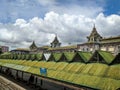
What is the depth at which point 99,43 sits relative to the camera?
70.6 metres

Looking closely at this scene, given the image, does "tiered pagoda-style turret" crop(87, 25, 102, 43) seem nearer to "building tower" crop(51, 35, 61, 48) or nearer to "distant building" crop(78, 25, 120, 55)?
"distant building" crop(78, 25, 120, 55)

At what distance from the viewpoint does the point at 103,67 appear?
19359 mm

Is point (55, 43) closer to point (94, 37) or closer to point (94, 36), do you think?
point (94, 36)

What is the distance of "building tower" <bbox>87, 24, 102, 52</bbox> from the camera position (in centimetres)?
7125

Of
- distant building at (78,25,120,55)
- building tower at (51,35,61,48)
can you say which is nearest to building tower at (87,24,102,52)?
distant building at (78,25,120,55)

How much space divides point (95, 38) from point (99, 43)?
4.85 meters

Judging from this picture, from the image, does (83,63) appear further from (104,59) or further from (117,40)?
(117,40)

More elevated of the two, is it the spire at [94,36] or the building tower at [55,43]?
the spire at [94,36]

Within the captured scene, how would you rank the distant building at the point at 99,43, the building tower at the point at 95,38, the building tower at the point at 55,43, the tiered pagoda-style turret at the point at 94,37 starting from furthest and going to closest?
the building tower at the point at 55,43
the tiered pagoda-style turret at the point at 94,37
the building tower at the point at 95,38
the distant building at the point at 99,43

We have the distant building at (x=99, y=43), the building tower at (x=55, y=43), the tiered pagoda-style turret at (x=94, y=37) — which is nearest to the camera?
the distant building at (x=99, y=43)

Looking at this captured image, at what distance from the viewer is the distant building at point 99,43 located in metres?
62.5

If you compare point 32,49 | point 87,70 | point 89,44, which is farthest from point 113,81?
point 32,49

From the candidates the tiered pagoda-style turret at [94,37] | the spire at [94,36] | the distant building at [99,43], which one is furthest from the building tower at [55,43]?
the spire at [94,36]

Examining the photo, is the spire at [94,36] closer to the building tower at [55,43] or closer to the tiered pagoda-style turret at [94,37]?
the tiered pagoda-style turret at [94,37]
